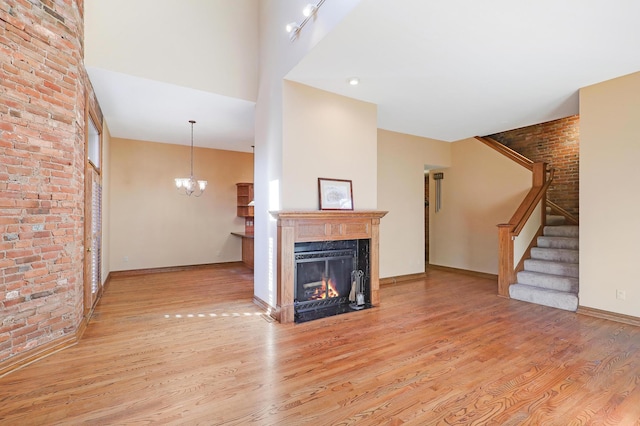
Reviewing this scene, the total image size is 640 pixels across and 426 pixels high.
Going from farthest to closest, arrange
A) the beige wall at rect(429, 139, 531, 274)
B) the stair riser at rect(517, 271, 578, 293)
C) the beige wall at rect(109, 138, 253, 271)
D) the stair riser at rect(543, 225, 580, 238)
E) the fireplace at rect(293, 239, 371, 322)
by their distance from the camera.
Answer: the beige wall at rect(109, 138, 253, 271), the beige wall at rect(429, 139, 531, 274), the stair riser at rect(543, 225, 580, 238), the stair riser at rect(517, 271, 578, 293), the fireplace at rect(293, 239, 371, 322)

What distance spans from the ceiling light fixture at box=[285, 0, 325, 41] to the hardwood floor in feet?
10.9

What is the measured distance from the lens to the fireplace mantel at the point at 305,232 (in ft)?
12.3

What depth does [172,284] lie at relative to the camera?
18.5 ft

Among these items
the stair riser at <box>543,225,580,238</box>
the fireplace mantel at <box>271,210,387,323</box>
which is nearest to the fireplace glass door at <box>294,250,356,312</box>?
the fireplace mantel at <box>271,210,387,323</box>

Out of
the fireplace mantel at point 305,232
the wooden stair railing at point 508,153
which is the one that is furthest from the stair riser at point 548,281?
the fireplace mantel at point 305,232

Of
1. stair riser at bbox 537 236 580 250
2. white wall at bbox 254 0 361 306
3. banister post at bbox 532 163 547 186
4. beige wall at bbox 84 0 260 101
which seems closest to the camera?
beige wall at bbox 84 0 260 101

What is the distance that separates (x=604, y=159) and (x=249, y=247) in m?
6.39

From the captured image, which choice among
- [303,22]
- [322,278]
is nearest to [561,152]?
[322,278]

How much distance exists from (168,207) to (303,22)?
5284 mm

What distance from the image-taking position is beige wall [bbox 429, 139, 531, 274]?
19.9 ft

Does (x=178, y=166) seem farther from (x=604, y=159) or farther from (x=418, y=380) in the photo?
(x=604, y=159)

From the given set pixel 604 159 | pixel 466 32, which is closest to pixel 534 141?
pixel 604 159

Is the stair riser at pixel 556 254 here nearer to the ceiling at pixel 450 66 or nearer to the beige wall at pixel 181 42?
the ceiling at pixel 450 66

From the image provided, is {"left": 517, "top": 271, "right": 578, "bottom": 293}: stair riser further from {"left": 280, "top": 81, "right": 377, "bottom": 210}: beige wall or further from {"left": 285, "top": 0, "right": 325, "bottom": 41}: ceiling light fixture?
{"left": 285, "top": 0, "right": 325, "bottom": 41}: ceiling light fixture
